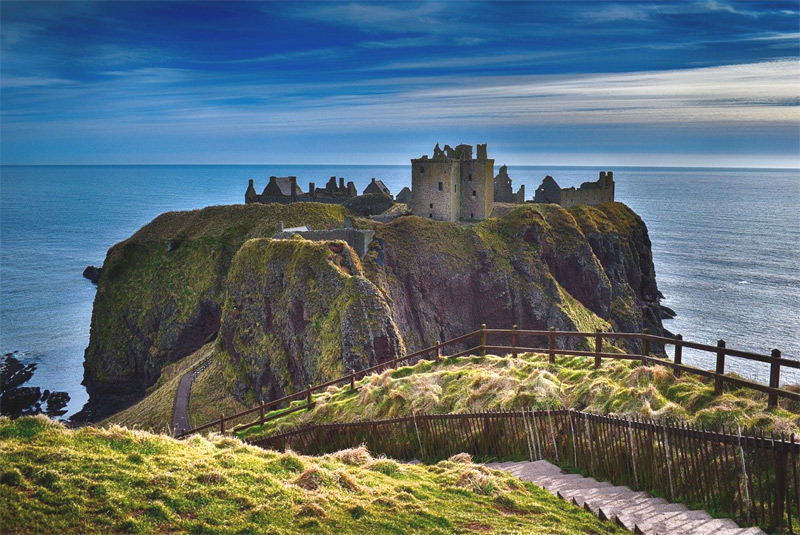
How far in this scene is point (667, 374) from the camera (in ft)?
65.4

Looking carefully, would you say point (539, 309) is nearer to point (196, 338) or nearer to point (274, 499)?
point (196, 338)

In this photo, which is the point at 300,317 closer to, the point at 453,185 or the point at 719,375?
the point at 453,185

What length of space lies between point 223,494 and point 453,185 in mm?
72142

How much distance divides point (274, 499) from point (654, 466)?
28.2 feet

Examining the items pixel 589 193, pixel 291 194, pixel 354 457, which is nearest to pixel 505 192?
pixel 589 193

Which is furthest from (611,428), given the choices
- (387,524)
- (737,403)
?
(387,524)

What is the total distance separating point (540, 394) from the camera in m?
20.6

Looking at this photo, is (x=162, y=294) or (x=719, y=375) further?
(x=162, y=294)

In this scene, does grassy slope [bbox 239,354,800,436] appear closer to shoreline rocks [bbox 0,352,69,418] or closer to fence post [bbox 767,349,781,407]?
fence post [bbox 767,349,781,407]

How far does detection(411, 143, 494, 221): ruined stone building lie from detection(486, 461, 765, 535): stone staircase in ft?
214

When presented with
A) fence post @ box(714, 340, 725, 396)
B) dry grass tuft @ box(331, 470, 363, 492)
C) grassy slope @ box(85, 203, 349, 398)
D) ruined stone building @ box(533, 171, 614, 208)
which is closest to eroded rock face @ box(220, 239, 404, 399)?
grassy slope @ box(85, 203, 349, 398)

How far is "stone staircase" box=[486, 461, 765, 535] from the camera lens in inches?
519

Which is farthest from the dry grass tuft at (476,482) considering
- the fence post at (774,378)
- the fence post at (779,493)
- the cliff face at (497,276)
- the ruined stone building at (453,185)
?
the ruined stone building at (453,185)

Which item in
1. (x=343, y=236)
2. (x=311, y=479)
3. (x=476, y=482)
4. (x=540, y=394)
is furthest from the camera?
(x=343, y=236)
